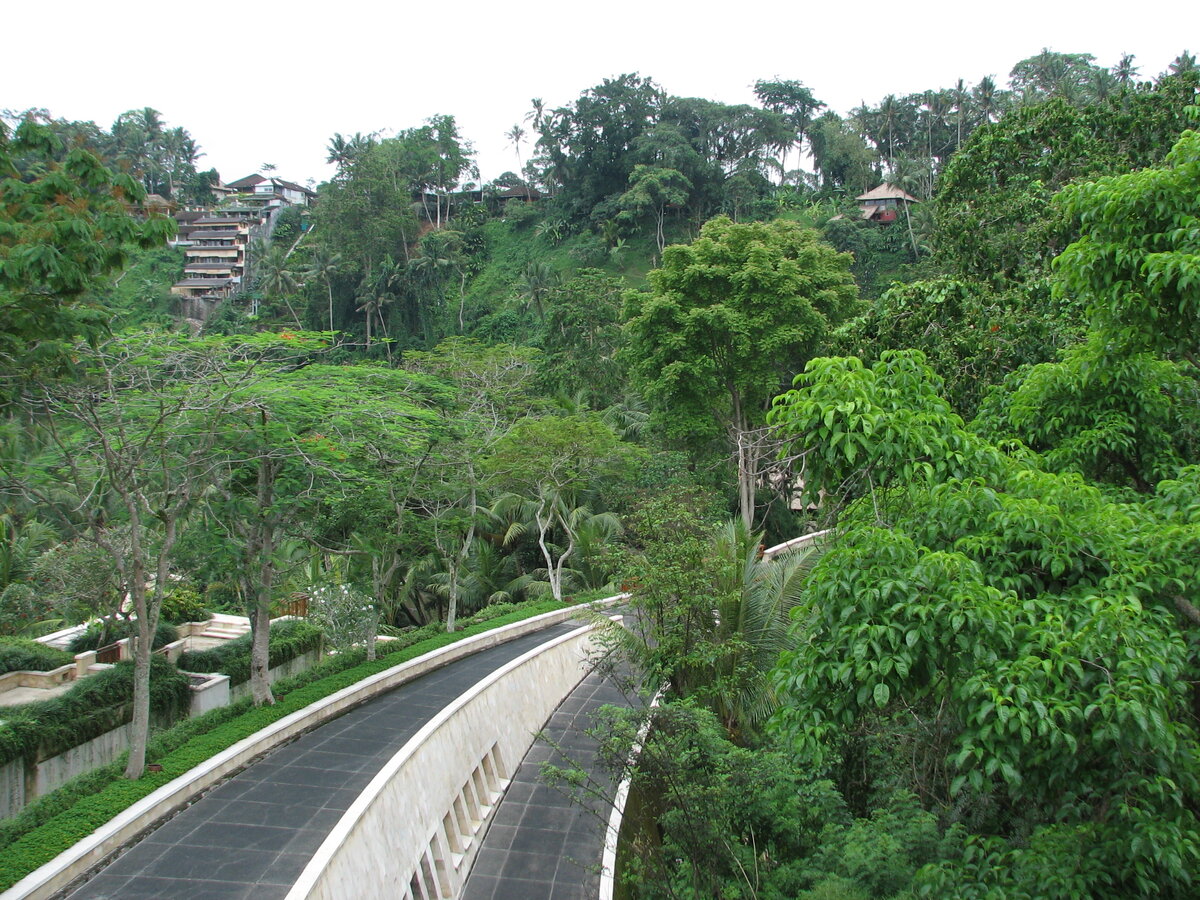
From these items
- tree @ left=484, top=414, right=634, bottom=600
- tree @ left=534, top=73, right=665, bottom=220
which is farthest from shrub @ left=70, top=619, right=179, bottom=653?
tree @ left=534, top=73, right=665, bottom=220

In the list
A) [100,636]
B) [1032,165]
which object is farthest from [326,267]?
[1032,165]

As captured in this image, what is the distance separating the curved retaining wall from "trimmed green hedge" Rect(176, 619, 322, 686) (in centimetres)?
267

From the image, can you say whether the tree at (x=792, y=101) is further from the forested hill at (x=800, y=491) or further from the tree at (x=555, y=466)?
the tree at (x=555, y=466)

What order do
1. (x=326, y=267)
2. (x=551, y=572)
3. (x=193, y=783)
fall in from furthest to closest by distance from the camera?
(x=326, y=267) → (x=551, y=572) → (x=193, y=783)

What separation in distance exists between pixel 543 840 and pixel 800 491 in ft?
21.9

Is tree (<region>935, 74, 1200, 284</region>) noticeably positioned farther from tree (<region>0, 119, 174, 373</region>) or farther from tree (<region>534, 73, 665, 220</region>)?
tree (<region>534, 73, 665, 220</region>)

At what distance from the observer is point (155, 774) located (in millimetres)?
9523

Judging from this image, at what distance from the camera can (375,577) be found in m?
17.0

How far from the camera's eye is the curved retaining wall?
7.35 meters

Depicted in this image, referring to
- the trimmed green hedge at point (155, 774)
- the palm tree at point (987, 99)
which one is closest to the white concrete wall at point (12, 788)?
the trimmed green hedge at point (155, 774)

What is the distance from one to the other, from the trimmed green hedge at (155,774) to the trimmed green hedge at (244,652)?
54.5 inches

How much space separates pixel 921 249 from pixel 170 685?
1784 inches

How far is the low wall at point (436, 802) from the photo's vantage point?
7.63m

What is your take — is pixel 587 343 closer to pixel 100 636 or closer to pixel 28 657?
pixel 100 636
